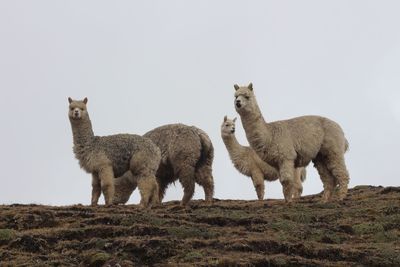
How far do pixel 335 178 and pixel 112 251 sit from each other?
1036cm

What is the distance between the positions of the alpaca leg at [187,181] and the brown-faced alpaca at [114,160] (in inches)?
43.0

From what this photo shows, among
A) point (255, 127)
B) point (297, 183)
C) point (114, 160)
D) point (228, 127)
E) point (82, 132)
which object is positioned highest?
point (228, 127)

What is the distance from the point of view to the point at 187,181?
23.8m

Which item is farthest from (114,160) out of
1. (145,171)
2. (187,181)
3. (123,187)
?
(123,187)

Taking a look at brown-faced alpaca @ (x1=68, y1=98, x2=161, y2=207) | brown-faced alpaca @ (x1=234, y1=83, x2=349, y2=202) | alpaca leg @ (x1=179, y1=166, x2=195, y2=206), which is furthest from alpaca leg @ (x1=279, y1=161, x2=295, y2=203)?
brown-faced alpaca @ (x1=68, y1=98, x2=161, y2=207)

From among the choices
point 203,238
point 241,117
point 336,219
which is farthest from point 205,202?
point 203,238

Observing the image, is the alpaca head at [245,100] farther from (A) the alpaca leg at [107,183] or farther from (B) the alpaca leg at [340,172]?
(A) the alpaca leg at [107,183]

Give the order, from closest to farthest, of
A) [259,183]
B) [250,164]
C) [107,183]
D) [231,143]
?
[107,183]
[259,183]
[250,164]
[231,143]

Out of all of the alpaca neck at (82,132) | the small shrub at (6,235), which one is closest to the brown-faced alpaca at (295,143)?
the alpaca neck at (82,132)

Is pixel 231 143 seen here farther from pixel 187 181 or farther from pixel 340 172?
pixel 187 181

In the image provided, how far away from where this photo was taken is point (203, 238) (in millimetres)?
17594

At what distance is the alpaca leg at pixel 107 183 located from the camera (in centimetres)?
2217

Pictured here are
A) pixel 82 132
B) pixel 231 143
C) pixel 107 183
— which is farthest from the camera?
pixel 231 143

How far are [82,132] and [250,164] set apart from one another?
7.95 metres
